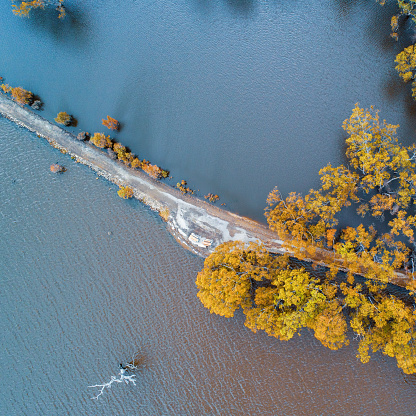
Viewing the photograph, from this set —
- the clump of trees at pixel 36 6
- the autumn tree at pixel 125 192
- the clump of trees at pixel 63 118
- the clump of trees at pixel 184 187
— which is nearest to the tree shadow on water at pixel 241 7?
the clump of trees at pixel 36 6

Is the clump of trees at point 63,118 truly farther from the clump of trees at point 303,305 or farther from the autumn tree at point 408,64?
the autumn tree at point 408,64

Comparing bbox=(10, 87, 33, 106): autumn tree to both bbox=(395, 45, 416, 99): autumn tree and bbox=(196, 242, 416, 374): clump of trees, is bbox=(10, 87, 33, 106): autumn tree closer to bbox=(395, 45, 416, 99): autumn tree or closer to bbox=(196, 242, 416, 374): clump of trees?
bbox=(196, 242, 416, 374): clump of trees

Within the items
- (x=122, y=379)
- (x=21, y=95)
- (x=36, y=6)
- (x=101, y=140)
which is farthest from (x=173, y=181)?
(x=36, y=6)

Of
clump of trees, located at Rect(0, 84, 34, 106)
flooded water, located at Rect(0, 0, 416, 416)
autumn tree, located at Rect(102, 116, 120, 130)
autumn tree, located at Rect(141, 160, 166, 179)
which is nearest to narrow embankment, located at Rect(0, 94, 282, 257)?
autumn tree, located at Rect(141, 160, 166, 179)

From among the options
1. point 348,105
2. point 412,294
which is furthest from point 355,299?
point 348,105

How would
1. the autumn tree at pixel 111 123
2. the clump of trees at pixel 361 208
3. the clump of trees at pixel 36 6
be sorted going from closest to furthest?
the clump of trees at pixel 361 208 < the autumn tree at pixel 111 123 < the clump of trees at pixel 36 6

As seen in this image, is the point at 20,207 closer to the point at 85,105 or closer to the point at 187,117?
the point at 85,105

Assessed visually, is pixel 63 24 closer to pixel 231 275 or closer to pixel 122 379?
pixel 231 275
